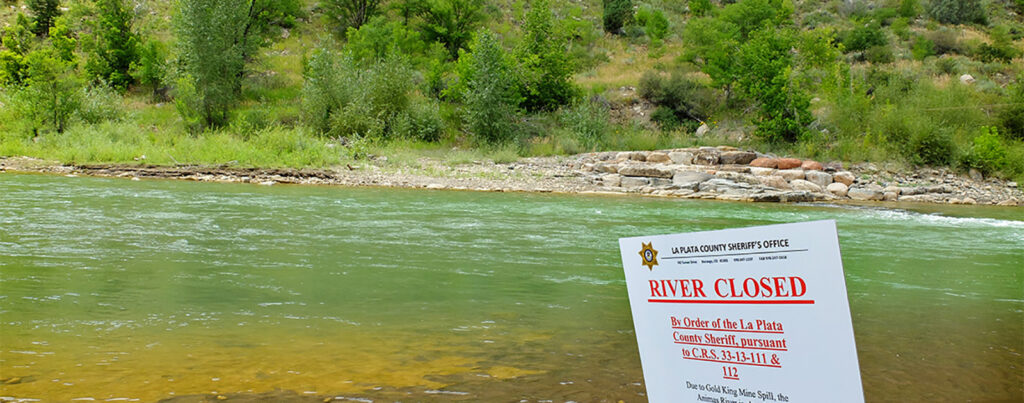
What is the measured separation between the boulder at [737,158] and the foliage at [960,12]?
1718 inches

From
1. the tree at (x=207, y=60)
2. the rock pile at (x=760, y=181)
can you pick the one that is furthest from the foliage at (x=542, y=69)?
the tree at (x=207, y=60)

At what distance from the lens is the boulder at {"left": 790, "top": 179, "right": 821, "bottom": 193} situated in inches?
918

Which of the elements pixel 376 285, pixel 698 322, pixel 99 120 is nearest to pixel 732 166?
pixel 376 285

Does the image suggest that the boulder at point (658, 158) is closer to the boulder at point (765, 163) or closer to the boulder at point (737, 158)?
the boulder at point (737, 158)

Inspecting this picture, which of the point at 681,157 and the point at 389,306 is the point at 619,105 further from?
the point at 389,306

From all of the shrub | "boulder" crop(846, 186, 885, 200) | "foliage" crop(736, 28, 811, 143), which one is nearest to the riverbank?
"boulder" crop(846, 186, 885, 200)

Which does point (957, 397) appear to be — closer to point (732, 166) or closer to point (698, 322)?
point (698, 322)

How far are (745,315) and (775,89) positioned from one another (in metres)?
31.2

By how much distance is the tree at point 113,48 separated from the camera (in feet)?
128

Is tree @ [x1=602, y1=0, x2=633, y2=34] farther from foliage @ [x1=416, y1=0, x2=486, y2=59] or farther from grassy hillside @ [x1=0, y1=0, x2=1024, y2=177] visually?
foliage @ [x1=416, y1=0, x2=486, y2=59]

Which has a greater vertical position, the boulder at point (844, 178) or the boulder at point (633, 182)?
the boulder at point (633, 182)

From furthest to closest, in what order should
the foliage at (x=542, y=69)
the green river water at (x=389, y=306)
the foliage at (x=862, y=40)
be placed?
the foliage at (x=862, y=40)
the foliage at (x=542, y=69)
the green river water at (x=389, y=306)

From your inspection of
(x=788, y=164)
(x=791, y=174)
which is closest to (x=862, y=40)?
(x=788, y=164)

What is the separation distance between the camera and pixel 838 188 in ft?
77.8
